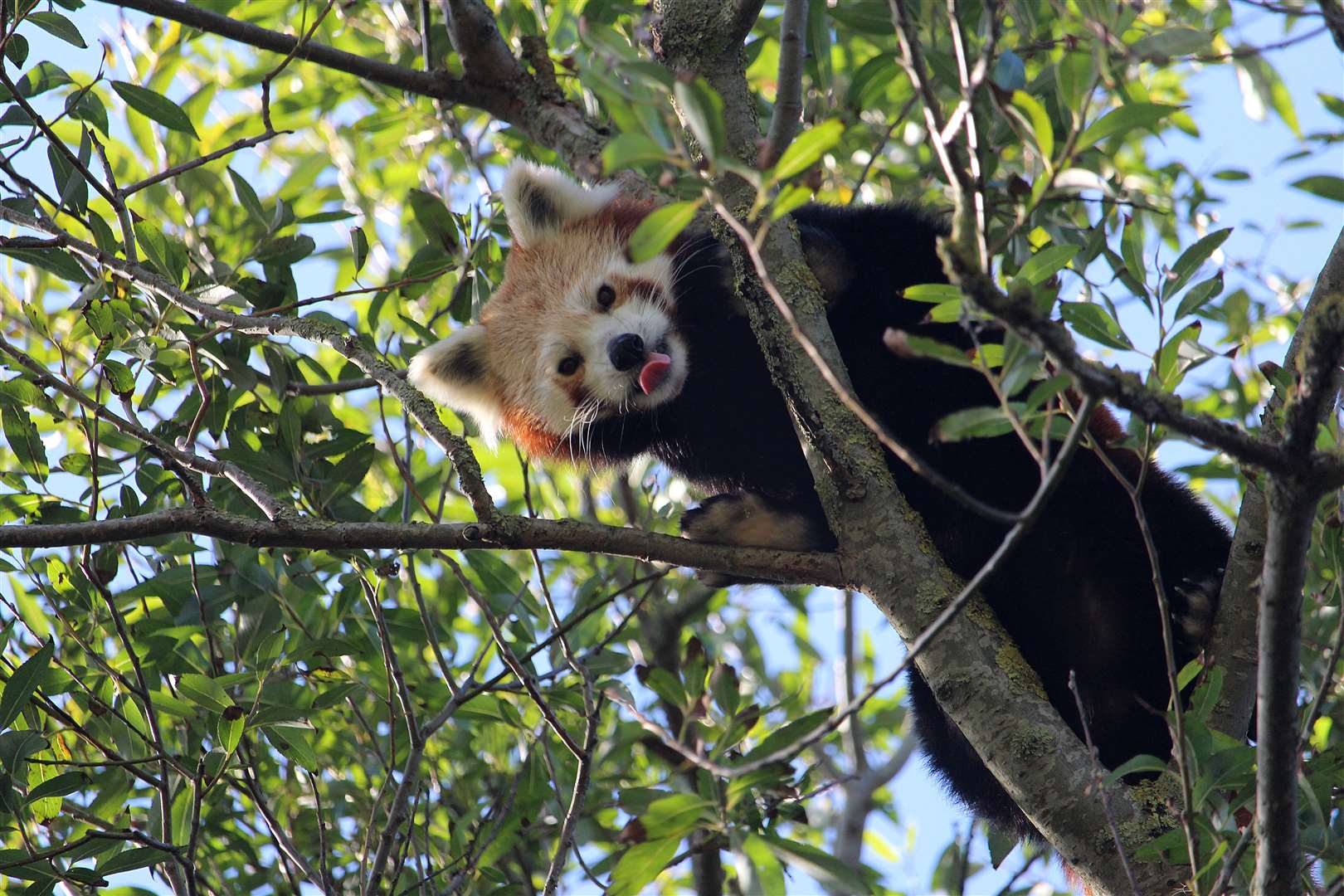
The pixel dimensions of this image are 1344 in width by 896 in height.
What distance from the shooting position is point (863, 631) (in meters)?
6.83

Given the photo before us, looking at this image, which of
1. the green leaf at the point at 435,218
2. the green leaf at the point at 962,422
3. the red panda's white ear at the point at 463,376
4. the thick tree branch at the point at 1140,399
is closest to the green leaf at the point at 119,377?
the green leaf at the point at 435,218

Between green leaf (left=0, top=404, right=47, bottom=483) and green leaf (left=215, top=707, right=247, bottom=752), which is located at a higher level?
green leaf (left=0, top=404, right=47, bottom=483)

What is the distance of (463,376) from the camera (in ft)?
15.2

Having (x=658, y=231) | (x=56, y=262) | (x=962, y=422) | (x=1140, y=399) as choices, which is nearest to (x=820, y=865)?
(x=962, y=422)

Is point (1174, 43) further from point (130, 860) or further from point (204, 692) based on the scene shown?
point (130, 860)

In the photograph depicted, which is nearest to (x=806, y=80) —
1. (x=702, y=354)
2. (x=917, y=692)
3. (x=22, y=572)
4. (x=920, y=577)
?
(x=702, y=354)

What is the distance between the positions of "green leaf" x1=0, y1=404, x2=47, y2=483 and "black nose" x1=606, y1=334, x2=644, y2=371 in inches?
74.0

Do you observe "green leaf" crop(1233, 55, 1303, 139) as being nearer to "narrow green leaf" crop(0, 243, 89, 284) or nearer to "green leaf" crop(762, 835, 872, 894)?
"green leaf" crop(762, 835, 872, 894)

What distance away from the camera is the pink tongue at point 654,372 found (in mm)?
4051

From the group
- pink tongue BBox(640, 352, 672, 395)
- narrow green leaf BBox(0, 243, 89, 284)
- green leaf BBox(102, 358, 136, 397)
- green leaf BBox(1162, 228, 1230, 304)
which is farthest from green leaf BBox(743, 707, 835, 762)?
narrow green leaf BBox(0, 243, 89, 284)

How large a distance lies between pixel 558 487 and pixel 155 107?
9.78 ft

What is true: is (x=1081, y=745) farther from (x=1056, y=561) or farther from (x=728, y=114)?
(x=728, y=114)

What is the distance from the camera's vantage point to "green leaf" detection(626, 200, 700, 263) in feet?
5.67

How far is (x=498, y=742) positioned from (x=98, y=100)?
293cm
